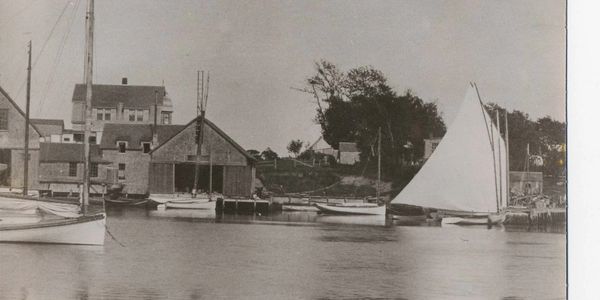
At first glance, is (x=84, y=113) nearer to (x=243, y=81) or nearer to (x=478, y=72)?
(x=243, y=81)

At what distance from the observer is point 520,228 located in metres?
4.78

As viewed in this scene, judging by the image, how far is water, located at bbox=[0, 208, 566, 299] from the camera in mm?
4180

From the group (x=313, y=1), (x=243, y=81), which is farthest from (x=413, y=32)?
(x=243, y=81)

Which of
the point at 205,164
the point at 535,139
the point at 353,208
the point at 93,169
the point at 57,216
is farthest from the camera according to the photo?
the point at 353,208

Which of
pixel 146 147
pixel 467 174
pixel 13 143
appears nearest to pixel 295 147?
pixel 146 147

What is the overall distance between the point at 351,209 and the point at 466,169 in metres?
1.01

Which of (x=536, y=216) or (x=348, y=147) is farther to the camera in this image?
(x=348, y=147)

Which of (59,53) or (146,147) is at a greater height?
(59,53)

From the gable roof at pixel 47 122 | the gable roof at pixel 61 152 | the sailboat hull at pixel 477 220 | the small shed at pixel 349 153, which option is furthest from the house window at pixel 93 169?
the sailboat hull at pixel 477 220

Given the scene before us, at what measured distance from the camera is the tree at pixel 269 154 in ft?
14.9

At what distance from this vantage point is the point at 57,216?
14.9 feet

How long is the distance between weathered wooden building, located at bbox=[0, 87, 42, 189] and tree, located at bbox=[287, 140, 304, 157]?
1.22 meters

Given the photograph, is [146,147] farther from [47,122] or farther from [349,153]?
[349,153]
